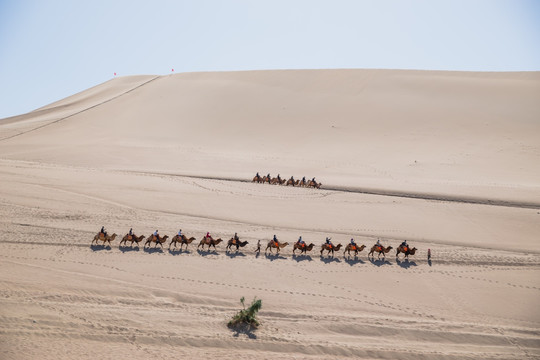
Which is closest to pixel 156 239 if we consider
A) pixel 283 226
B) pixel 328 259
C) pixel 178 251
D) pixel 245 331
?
pixel 178 251

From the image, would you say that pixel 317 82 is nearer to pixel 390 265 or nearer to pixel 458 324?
pixel 390 265

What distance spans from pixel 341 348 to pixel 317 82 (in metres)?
44.1

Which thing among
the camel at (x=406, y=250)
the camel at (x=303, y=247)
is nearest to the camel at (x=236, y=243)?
the camel at (x=303, y=247)

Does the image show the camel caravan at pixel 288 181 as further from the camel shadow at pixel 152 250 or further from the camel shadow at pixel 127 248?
the camel shadow at pixel 127 248

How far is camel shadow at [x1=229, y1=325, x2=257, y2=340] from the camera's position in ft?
30.6

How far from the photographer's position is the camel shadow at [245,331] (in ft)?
30.6

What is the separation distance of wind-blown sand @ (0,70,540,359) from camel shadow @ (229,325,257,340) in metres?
0.16

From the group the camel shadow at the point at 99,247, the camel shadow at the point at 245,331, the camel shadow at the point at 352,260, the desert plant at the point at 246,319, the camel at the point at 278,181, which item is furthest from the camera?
the camel at the point at 278,181

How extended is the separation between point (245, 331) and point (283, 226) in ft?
28.8

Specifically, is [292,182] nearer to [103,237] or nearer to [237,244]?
[237,244]

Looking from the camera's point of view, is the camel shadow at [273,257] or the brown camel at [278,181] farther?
the brown camel at [278,181]

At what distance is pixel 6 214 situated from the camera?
16.8m

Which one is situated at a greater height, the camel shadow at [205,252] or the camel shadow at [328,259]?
the camel shadow at [328,259]

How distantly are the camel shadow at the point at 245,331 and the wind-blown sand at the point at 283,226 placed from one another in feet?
0.51
